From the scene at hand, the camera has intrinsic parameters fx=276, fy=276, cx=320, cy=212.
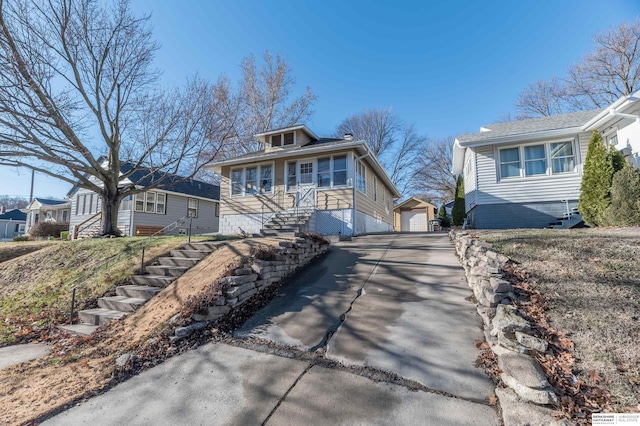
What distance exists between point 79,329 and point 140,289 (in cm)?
97

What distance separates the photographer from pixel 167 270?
557 centimetres

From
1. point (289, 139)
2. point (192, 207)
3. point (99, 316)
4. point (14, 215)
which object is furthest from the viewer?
point (14, 215)

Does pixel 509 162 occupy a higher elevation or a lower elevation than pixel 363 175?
higher

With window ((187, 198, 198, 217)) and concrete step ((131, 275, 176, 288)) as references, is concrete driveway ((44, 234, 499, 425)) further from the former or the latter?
window ((187, 198, 198, 217))

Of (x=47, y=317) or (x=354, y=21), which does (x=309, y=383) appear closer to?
(x=47, y=317)

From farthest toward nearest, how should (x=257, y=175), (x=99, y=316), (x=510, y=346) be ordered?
(x=257, y=175) → (x=99, y=316) → (x=510, y=346)

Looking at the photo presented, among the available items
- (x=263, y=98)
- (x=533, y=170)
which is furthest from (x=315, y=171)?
(x=263, y=98)

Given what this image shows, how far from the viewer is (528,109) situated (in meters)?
24.3

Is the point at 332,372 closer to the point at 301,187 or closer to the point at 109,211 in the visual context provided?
the point at 301,187

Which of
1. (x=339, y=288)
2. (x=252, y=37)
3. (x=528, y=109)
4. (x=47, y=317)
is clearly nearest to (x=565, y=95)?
(x=528, y=109)

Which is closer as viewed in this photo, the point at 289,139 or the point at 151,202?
the point at 289,139

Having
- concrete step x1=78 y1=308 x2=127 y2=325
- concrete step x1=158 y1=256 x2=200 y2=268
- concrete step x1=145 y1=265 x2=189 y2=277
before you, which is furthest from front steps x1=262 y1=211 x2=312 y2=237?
concrete step x1=78 y1=308 x2=127 y2=325

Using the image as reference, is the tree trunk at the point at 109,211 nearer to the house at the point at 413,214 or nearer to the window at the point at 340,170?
the window at the point at 340,170

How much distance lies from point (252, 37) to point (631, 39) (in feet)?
81.5
